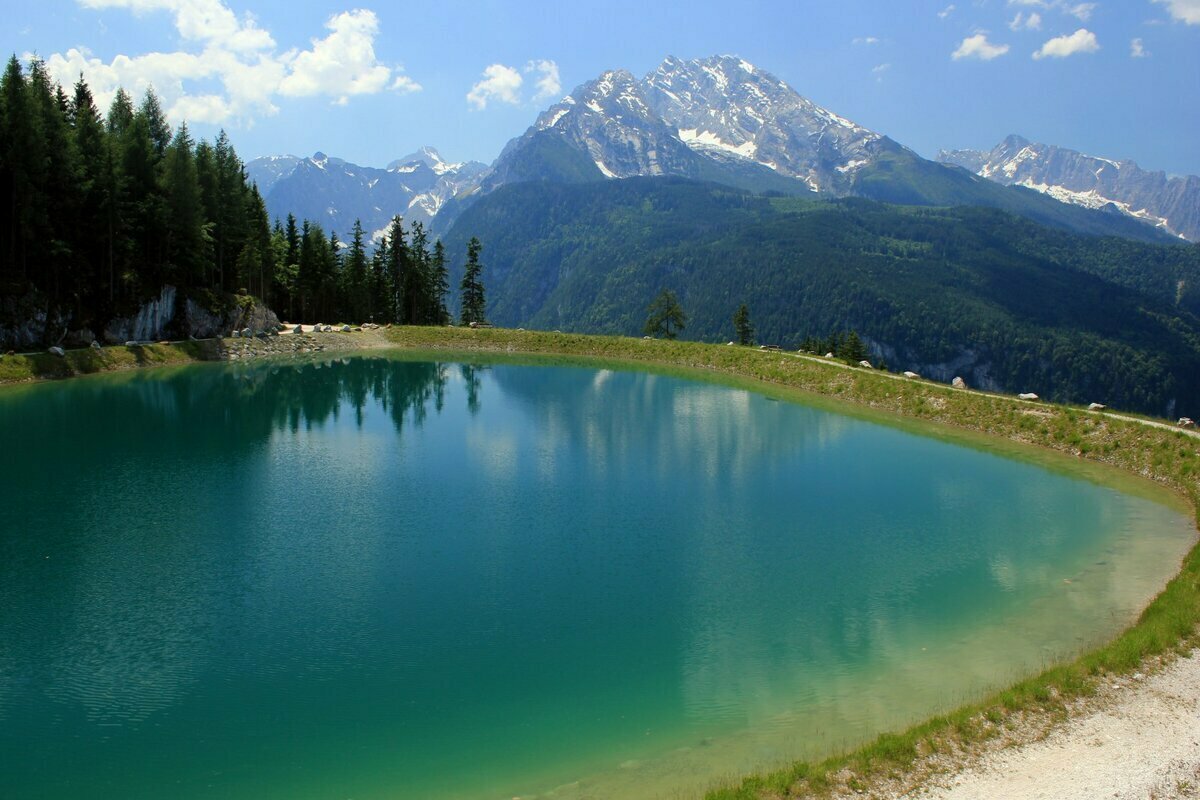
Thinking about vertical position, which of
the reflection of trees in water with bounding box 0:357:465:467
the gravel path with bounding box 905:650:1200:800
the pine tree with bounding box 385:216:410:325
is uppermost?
the pine tree with bounding box 385:216:410:325

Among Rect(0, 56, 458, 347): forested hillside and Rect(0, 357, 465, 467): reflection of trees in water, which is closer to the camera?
Rect(0, 357, 465, 467): reflection of trees in water

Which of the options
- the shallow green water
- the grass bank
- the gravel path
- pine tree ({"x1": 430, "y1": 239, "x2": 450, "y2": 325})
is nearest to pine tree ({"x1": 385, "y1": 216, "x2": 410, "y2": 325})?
pine tree ({"x1": 430, "y1": 239, "x2": 450, "y2": 325})

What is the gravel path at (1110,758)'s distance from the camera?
11.9 m

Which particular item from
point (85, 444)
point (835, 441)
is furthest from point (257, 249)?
point (835, 441)

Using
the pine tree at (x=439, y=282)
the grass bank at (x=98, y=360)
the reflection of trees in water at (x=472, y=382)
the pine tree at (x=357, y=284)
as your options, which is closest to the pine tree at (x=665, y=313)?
the reflection of trees in water at (x=472, y=382)

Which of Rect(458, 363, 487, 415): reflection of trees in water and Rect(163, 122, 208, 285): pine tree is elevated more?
Rect(163, 122, 208, 285): pine tree

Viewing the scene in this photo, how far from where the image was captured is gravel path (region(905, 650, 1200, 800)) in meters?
11.9

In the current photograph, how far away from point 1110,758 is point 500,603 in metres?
13.2

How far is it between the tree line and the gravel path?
6625 centimetres

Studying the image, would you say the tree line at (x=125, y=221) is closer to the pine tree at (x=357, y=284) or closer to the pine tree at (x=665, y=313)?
the pine tree at (x=357, y=284)

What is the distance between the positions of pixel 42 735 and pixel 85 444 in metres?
28.2

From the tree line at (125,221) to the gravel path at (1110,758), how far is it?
6625cm

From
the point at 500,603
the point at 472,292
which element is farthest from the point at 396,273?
the point at 500,603

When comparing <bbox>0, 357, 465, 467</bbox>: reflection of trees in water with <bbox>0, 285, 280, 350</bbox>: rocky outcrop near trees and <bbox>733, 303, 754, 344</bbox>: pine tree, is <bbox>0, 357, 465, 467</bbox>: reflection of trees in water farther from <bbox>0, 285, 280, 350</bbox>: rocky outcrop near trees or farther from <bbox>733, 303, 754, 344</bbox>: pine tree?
<bbox>733, 303, 754, 344</bbox>: pine tree
